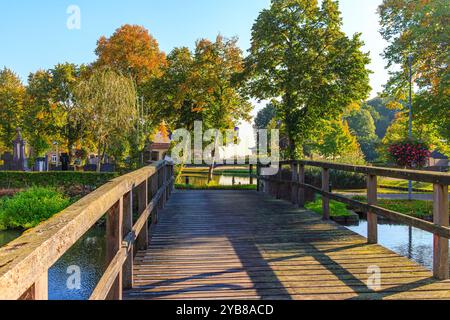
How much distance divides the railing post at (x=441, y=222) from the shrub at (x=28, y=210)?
1695 cm


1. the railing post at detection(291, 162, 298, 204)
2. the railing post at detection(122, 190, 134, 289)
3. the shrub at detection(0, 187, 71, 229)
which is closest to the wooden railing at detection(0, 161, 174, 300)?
the railing post at detection(122, 190, 134, 289)

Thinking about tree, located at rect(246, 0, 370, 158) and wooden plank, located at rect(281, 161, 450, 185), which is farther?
tree, located at rect(246, 0, 370, 158)

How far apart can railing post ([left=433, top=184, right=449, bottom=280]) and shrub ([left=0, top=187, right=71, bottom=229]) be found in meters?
16.9

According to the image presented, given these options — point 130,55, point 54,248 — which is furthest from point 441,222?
point 130,55

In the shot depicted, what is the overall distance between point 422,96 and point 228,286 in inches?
761

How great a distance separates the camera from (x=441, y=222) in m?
4.38

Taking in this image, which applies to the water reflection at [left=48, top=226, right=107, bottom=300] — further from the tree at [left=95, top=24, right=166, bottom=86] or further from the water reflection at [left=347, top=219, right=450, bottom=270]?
the tree at [left=95, top=24, right=166, bottom=86]

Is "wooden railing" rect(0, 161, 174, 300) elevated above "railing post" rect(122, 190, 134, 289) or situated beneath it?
elevated above

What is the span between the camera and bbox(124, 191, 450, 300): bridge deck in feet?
13.3

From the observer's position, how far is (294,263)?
5098 mm

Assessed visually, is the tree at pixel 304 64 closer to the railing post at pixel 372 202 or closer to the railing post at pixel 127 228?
the railing post at pixel 372 202

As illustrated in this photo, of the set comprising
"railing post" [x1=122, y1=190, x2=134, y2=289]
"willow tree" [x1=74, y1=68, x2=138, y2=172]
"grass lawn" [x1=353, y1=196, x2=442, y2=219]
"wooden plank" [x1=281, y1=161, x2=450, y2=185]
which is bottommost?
"grass lawn" [x1=353, y1=196, x2=442, y2=219]

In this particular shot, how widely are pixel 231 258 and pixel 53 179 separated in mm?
23972
